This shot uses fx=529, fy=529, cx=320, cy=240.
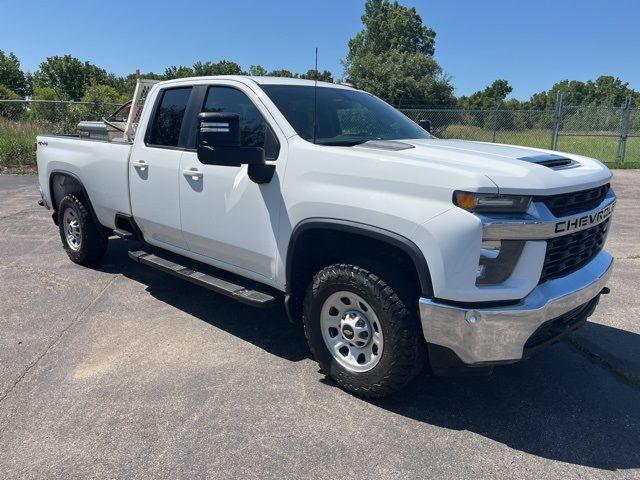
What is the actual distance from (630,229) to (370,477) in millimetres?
7328

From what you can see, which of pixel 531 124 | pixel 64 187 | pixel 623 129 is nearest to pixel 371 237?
pixel 64 187

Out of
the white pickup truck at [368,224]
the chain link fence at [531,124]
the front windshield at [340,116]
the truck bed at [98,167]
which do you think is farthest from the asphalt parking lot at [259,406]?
the chain link fence at [531,124]

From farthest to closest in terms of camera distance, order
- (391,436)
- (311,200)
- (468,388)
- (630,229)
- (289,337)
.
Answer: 1. (630,229)
2. (289,337)
3. (468,388)
4. (311,200)
5. (391,436)

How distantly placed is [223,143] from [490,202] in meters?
1.68

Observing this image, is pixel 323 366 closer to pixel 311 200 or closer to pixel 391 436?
pixel 391 436

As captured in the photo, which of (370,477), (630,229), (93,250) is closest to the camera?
(370,477)

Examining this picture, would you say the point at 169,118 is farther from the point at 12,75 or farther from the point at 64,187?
the point at 12,75

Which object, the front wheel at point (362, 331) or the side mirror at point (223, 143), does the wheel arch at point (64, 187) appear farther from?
the front wheel at point (362, 331)

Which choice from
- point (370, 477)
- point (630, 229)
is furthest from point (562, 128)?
point (370, 477)

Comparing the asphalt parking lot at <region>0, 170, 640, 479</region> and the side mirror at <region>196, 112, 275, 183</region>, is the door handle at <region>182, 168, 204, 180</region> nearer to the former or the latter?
the side mirror at <region>196, 112, 275, 183</region>

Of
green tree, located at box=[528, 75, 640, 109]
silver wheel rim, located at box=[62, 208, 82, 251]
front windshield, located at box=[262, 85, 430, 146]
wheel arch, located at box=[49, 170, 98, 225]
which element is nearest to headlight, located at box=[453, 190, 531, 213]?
front windshield, located at box=[262, 85, 430, 146]

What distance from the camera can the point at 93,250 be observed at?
6031 mm

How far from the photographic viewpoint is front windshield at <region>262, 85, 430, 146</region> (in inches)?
149

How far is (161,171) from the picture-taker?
451cm
